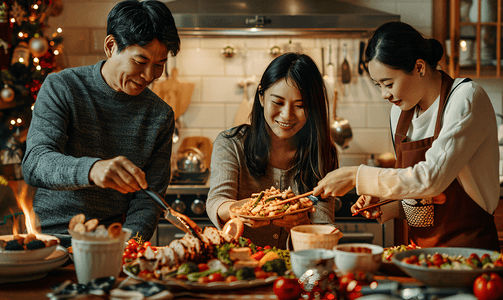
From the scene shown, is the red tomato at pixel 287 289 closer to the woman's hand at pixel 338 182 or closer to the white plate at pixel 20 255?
the woman's hand at pixel 338 182

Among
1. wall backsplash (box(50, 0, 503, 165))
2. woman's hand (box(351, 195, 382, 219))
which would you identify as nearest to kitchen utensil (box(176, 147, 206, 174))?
wall backsplash (box(50, 0, 503, 165))

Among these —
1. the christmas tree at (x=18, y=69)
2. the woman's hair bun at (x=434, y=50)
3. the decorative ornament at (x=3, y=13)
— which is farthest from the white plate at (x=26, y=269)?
the decorative ornament at (x=3, y=13)

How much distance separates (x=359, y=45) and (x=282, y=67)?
1.82m

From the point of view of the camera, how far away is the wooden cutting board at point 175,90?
3320 millimetres

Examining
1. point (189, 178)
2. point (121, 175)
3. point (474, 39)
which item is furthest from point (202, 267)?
point (474, 39)

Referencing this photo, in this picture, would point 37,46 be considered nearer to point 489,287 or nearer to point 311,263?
point 311,263

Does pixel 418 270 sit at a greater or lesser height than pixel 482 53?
lesser

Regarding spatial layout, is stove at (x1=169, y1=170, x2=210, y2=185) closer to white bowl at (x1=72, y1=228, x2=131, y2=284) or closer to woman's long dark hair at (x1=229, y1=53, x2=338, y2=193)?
woman's long dark hair at (x1=229, y1=53, x2=338, y2=193)

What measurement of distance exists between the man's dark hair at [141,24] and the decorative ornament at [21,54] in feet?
4.77

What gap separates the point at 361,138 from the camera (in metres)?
3.36

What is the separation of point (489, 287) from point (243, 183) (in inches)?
41.3

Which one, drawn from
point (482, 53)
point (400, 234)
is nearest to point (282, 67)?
point (400, 234)

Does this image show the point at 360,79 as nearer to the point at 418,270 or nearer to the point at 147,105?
the point at 147,105

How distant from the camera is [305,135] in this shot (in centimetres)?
183
